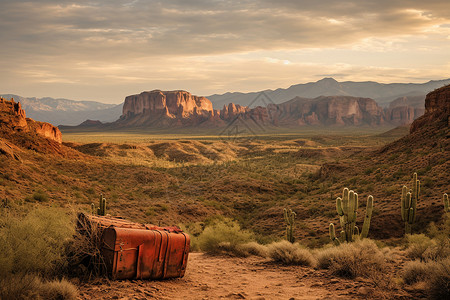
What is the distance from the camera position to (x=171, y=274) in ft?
25.1

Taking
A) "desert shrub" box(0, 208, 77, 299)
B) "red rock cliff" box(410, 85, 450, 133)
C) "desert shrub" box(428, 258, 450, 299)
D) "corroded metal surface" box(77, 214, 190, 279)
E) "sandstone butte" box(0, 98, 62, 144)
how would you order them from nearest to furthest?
"desert shrub" box(0, 208, 77, 299) → "desert shrub" box(428, 258, 450, 299) → "corroded metal surface" box(77, 214, 190, 279) → "sandstone butte" box(0, 98, 62, 144) → "red rock cliff" box(410, 85, 450, 133)

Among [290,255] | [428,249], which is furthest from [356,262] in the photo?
[290,255]

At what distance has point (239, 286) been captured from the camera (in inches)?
307

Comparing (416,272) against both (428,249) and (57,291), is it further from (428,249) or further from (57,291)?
(57,291)

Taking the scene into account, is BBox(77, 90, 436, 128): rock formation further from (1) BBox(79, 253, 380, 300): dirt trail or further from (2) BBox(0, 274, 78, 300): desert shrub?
(2) BBox(0, 274, 78, 300): desert shrub

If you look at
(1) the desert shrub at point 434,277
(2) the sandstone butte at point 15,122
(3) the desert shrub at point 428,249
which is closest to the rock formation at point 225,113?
(2) the sandstone butte at point 15,122

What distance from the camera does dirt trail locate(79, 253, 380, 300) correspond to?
6465mm

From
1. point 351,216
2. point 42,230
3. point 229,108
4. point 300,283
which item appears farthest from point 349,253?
point 229,108

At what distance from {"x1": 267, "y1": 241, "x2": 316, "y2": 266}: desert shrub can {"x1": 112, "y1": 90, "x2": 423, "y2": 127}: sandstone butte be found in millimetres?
155346

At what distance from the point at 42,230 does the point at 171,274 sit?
284cm

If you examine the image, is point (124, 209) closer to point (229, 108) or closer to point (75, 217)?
point (75, 217)

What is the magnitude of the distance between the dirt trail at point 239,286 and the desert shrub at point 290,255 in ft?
1.06

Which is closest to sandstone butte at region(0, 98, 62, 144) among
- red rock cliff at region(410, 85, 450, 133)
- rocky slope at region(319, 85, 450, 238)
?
rocky slope at region(319, 85, 450, 238)

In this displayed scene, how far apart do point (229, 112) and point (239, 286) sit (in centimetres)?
16549
